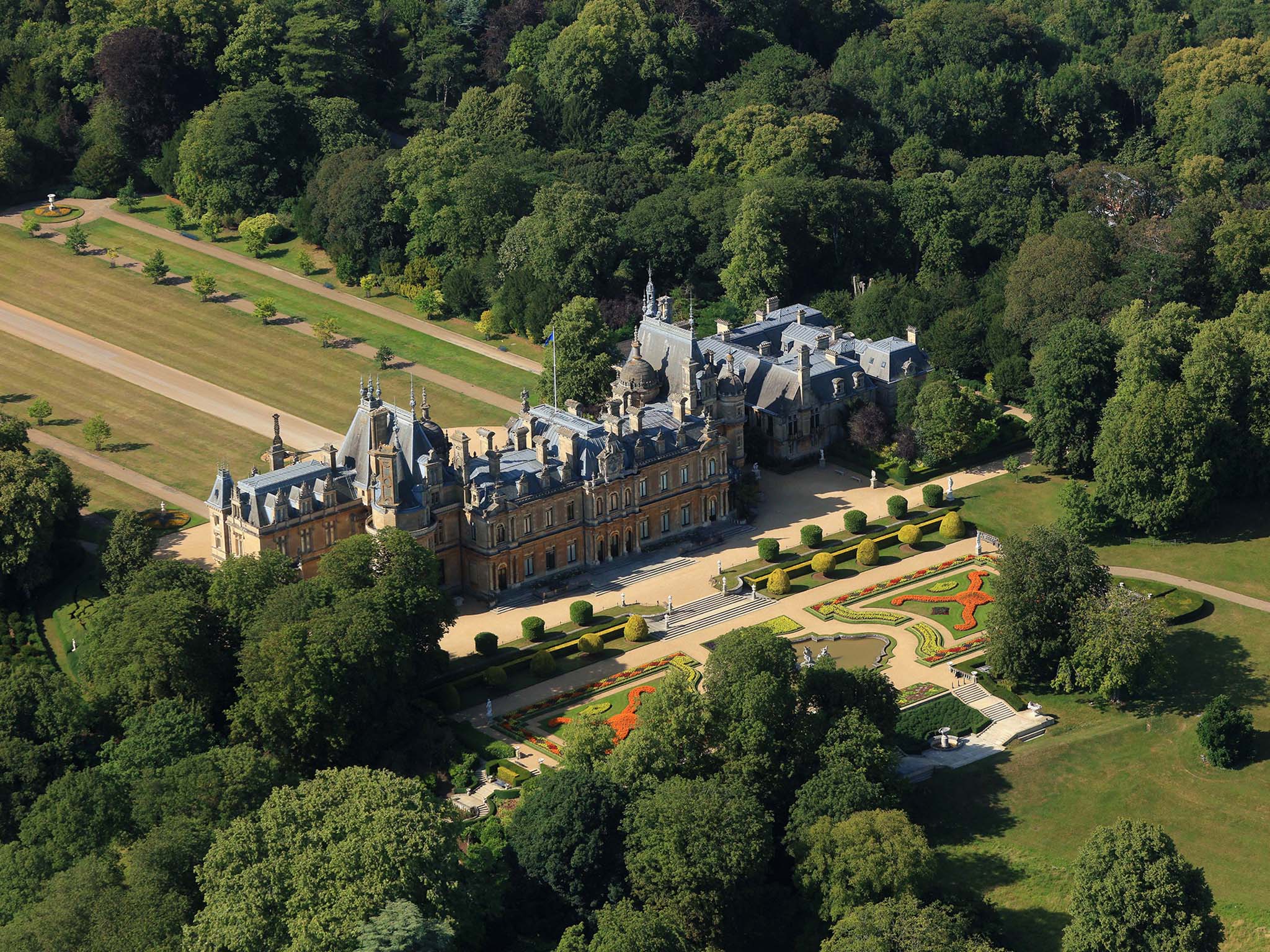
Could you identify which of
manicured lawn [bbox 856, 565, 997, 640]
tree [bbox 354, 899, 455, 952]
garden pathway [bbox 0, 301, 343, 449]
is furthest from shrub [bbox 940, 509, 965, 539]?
tree [bbox 354, 899, 455, 952]

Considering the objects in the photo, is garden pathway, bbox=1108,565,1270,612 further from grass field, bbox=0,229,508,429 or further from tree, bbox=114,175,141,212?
tree, bbox=114,175,141,212

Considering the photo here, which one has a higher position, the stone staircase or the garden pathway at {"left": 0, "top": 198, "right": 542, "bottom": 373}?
the garden pathway at {"left": 0, "top": 198, "right": 542, "bottom": 373}

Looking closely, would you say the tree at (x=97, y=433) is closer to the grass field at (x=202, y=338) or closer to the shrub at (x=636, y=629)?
the grass field at (x=202, y=338)

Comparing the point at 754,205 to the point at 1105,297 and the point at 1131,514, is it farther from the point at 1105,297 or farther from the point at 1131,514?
the point at 1131,514

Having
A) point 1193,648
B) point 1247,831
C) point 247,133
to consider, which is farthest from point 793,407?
point 247,133

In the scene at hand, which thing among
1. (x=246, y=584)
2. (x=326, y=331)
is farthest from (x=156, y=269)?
(x=246, y=584)
